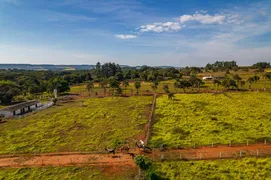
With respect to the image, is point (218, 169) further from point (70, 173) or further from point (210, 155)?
point (70, 173)

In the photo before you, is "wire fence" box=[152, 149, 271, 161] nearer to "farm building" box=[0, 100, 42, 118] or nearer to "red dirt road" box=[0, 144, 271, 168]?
"red dirt road" box=[0, 144, 271, 168]

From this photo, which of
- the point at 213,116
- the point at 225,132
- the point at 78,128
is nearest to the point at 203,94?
the point at 213,116

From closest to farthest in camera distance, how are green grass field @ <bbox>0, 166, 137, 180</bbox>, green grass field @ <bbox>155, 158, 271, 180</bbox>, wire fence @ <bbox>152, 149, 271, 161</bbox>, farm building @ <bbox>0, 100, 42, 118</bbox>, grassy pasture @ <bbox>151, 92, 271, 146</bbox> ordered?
green grass field @ <bbox>155, 158, 271, 180</bbox> < green grass field @ <bbox>0, 166, 137, 180</bbox> < wire fence @ <bbox>152, 149, 271, 161</bbox> < grassy pasture @ <bbox>151, 92, 271, 146</bbox> < farm building @ <bbox>0, 100, 42, 118</bbox>

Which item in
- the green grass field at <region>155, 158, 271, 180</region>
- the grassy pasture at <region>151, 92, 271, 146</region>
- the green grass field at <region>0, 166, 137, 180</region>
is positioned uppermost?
the grassy pasture at <region>151, 92, 271, 146</region>

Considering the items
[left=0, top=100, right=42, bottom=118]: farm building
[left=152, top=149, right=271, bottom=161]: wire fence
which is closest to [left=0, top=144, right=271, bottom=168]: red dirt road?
[left=152, top=149, right=271, bottom=161]: wire fence

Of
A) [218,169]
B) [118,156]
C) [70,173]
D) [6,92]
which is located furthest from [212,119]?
[6,92]

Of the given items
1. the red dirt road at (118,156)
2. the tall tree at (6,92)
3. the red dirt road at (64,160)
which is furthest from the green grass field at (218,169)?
the tall tree at (6,92)
